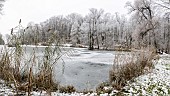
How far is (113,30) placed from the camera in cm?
6850

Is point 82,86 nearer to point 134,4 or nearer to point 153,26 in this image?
point 153,26

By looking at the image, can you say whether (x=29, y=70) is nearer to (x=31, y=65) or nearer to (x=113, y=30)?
(x=31, y=65)

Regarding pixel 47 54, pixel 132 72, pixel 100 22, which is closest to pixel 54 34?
pixel 47 54

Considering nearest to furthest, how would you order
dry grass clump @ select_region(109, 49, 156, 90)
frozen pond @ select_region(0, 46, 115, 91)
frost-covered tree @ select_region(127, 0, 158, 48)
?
1. frozen pond @ select_region(0, 46, 115, 91)
2. dry grass clump @ select_region(109, 49, 156, 90)
3. frost-covered tree @ select_region(127, 0, 158, 48)

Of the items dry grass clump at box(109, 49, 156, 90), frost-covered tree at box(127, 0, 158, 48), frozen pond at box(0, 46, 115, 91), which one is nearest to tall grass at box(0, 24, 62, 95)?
frozen pond at box(0, 46, 115, 91)

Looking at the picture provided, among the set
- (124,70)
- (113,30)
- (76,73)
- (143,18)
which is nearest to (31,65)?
(124,70)

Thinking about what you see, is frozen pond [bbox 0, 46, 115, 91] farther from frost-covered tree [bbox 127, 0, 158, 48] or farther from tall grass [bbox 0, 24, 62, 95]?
frost-covered tree [bbox 127, 0, 158, 48]

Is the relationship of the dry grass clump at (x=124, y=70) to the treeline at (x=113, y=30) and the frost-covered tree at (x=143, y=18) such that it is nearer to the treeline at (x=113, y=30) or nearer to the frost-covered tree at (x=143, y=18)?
the treeline at (x=113, y=30)

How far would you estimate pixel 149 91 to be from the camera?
6434 millimetres

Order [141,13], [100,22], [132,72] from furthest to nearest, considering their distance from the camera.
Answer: [100,22]
[141,13]
[132,72]

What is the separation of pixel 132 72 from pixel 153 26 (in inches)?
961

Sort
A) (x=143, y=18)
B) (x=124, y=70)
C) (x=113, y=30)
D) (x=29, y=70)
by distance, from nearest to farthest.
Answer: (x=29, y=70), (x=124, y=70), (x=143, y=18), (x=113, y=30)

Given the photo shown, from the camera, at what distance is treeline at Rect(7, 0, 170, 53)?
5.31 meters

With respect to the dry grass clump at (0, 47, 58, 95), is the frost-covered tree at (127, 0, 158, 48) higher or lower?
higher
